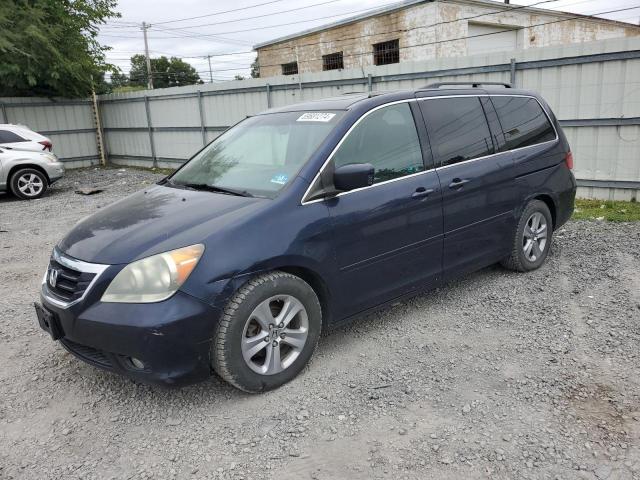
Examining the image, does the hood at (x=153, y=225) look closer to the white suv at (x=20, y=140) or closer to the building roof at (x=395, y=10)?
the white suv at (x=20, y=140)

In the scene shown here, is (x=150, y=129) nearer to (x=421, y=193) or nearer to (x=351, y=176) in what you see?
(x=421, y=193)

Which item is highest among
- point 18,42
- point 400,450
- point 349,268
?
point 18,42

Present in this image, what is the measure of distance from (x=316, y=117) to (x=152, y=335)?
1.97 meters

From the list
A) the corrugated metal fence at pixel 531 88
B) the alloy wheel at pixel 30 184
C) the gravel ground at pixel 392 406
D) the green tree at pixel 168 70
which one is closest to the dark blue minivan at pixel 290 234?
the gravel ground at pixel 392 406

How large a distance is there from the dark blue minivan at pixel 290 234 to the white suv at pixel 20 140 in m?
8.63

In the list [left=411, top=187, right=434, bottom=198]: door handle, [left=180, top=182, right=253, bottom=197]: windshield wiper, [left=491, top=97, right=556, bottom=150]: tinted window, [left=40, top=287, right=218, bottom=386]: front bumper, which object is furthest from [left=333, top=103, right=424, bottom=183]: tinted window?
[left=40, top=287, right=218, bottom=386]: front bumper

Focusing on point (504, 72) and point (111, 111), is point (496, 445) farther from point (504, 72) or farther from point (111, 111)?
point (111, 111)

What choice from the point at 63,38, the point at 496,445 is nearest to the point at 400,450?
the point at 496,445

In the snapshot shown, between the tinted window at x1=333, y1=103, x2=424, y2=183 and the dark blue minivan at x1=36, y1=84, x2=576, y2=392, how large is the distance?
1 cm

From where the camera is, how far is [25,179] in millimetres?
11453

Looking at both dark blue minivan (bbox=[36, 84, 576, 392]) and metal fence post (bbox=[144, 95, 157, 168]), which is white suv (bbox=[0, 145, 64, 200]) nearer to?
metal fence post (bbox=[144, 95, 157, 168])

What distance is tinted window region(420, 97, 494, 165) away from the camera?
166 inches

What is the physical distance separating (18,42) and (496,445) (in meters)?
15.3

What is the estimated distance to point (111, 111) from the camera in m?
17.1
